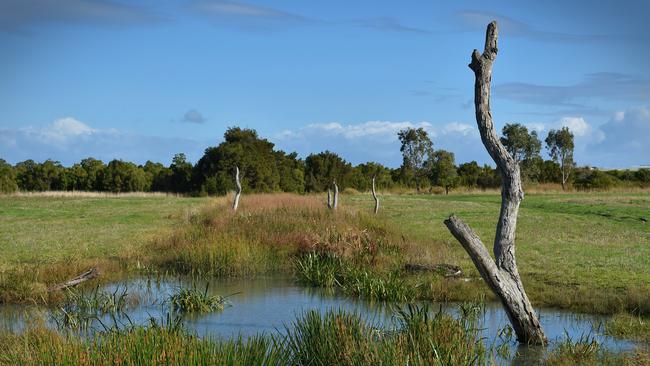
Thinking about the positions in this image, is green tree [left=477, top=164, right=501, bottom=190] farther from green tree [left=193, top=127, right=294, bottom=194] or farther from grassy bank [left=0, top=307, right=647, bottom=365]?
grassy bank [left=0, top=307, right=647, bottom=365]

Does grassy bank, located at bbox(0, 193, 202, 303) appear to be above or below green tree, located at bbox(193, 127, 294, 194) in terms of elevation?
below

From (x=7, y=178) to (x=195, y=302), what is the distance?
2464 inches

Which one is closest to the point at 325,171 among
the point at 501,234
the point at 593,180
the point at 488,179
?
the point at 488,179

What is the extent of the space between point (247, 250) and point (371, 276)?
4.89m

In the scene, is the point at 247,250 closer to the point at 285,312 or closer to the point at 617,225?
the point at 285,312

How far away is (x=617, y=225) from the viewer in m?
32.6

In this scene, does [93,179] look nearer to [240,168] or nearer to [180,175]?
[180,175]

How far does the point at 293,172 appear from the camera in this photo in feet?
220

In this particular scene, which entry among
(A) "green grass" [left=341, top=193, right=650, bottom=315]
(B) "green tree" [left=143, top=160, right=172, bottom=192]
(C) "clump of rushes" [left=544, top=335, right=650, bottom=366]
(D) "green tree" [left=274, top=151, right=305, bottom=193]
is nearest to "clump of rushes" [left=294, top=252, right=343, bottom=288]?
(A) "green grass" [left=341, top=193, right=650, bottom=315]

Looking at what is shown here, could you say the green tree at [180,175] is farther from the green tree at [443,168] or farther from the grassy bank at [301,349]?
the grassy bank at [301,349]

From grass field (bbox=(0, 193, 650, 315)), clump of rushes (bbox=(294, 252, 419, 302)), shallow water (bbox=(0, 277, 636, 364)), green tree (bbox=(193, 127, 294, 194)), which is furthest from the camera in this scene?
green tree (bbox=(193, 127, 294, 194))

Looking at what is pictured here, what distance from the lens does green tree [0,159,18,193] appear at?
6649 cm

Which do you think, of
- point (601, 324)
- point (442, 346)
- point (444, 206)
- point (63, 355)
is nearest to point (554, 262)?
point (601, 324)

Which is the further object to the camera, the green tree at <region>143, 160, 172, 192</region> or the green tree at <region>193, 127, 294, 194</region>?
the green tree at <region>143, 160, 172, 192</region>
